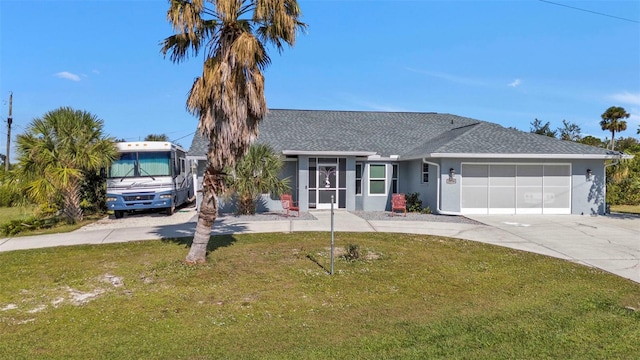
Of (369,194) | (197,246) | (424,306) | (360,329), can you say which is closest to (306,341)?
(360,329)

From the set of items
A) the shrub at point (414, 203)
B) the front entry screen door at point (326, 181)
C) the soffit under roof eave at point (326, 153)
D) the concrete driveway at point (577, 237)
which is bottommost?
the concrete driveway at point (577, 237)

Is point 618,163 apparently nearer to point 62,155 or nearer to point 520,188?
point 520,188

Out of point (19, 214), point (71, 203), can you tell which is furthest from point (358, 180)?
point (19, 214)

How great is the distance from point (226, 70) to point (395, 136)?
1539cm

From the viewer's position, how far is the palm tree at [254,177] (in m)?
15.4

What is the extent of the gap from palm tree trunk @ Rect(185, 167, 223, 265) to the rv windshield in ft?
27.4

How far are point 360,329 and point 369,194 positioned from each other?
13766 millimetres

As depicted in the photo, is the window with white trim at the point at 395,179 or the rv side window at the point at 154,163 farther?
the window with white trim at the point at 395,179

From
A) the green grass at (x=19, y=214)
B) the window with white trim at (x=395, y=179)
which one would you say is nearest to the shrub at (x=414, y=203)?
the window with white trim at (x=395, y=179)

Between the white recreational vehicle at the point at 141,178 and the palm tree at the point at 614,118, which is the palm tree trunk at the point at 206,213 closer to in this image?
the white recreational vehicle at the point at 141,178

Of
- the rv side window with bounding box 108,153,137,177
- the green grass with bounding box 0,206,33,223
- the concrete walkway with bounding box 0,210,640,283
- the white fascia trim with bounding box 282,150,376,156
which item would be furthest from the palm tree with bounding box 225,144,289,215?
the green grass with bounding box 0,206,33,223

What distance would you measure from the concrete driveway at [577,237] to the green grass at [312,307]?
1.04 meters

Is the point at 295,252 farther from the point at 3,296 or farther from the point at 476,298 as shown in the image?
the point at 3,296

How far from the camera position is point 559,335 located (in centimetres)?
457
